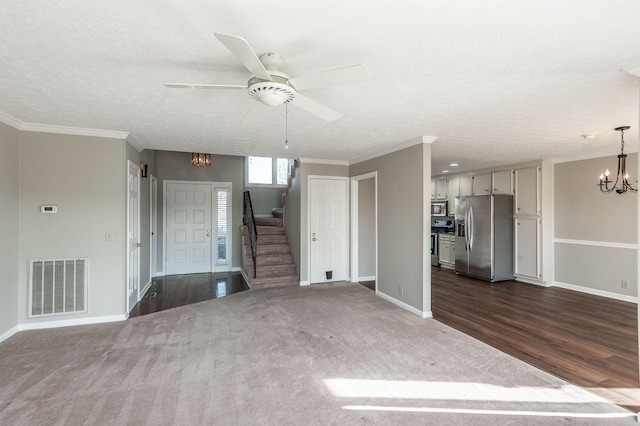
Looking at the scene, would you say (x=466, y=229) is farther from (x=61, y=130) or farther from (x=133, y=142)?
(x=61, y=130)

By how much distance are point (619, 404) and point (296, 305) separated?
11.6 feet

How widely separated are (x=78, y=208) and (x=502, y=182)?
24.1 ft

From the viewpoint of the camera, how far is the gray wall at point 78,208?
3.75 m

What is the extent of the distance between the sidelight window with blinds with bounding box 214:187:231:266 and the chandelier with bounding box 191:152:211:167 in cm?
63

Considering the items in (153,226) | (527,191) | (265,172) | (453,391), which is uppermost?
(265,172)

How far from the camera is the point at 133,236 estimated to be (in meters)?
4.61

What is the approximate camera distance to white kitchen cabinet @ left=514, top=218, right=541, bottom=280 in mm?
6047

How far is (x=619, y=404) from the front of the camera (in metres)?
2.33

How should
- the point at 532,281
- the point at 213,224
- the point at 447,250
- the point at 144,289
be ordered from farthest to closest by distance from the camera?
the point at 447,250 → the point at 213,224 → the point at 532,281 → the point at 144,289

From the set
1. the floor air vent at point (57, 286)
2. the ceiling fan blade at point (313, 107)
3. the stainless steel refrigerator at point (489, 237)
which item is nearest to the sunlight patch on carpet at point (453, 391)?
the ceiling fan blade at point (313, 107)

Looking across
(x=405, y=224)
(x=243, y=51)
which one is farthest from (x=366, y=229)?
(x=243, y=51)

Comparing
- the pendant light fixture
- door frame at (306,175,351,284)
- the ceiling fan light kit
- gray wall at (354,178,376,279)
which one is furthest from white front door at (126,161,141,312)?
gray wall at (354,178,376,279)

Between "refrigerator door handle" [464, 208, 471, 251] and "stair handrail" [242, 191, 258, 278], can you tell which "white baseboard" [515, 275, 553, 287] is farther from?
"stair handrail" [242, 191, 258, 278]

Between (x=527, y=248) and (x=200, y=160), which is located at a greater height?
(x=200, y=160)
